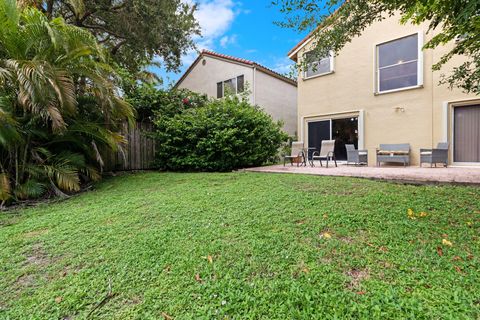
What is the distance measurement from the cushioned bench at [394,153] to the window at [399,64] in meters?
2.18

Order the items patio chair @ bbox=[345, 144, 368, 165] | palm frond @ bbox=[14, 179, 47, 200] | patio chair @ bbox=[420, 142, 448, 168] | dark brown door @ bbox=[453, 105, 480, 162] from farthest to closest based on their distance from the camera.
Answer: patio chair @ bbox=[345, 144, 368, 165]
dark brown door @ bbox=[453, 105, 480, 162]
patio chair @ bbox=[420, 142, 448, 168]
palm frond @ bbox=[14, 179, 47, 200]

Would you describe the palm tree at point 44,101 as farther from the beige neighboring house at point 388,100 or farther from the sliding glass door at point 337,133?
the sliding glass door at point 337,133

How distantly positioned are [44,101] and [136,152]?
4239 mm

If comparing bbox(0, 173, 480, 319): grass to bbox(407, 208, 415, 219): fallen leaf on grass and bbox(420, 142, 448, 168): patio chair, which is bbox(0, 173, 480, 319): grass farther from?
bbox(420, 142, 448, 168): patio chair

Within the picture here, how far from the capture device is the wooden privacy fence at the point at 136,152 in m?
8.16

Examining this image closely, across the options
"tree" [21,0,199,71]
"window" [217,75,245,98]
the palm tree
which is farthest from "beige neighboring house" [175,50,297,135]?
the palm tree

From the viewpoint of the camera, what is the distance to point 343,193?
4.39 metres

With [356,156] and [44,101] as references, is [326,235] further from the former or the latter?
[356,156]

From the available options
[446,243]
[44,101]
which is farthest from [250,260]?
[44,101]

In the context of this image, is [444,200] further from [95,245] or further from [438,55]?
[438,55]

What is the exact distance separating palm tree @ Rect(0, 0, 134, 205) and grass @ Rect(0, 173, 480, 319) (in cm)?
140

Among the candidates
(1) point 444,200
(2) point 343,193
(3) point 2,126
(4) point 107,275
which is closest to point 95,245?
(4) point 107,275

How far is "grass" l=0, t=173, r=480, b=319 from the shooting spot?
5.60ft

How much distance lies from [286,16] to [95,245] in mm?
3972
